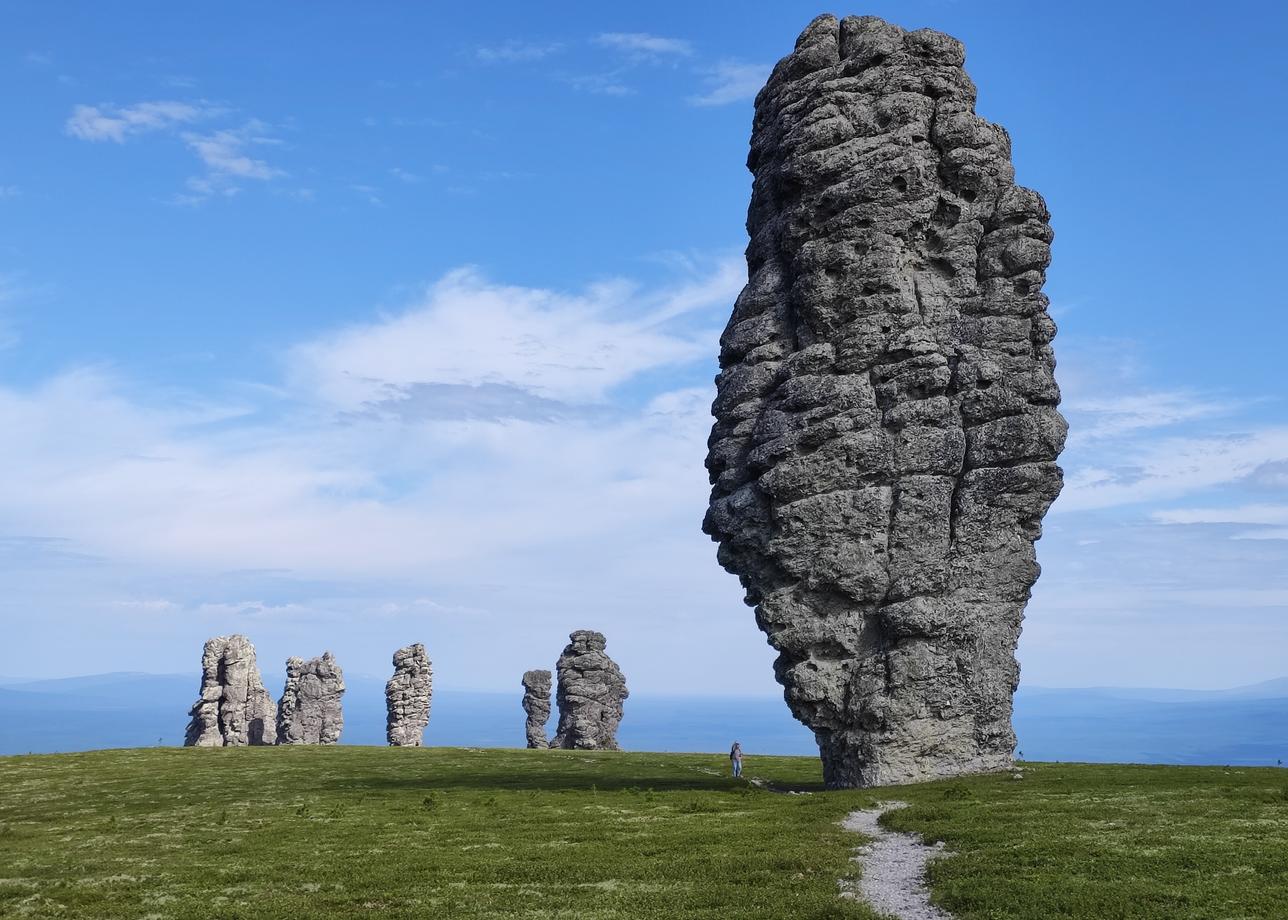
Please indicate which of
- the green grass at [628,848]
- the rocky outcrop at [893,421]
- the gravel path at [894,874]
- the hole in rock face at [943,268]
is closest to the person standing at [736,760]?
the green grass at [628,848]

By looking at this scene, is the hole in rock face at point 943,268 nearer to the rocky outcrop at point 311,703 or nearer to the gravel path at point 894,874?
the gravel path at point 894,874

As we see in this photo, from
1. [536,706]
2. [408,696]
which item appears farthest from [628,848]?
[408,696]

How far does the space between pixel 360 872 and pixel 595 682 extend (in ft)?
236

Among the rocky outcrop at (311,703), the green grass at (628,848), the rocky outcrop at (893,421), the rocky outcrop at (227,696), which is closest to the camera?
the green grass at (628,848)

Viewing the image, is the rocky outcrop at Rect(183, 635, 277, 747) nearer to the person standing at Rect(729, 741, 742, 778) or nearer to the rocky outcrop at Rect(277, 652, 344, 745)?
the rocky outcrop at Rect(277, 652, 344, 745)

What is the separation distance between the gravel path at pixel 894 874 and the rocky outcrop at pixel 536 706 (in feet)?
256

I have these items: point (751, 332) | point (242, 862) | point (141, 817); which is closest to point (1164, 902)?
point (242, 862)

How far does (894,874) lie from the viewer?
27.7 meters

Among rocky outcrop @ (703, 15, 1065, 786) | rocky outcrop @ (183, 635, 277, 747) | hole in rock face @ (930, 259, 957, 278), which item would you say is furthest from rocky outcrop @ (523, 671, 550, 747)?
hole in rock face @ (930, 259, 957, 278)

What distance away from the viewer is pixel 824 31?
54.9 metres

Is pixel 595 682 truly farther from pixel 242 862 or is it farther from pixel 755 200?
pixel 242 862

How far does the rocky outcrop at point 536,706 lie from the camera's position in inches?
4375

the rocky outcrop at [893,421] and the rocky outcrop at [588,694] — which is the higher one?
the rocky outcrop at [893,421]

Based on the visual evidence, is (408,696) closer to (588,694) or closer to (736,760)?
(588,694)
